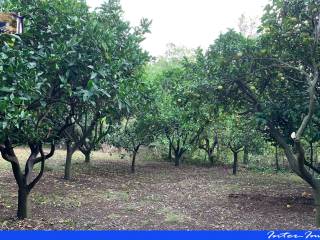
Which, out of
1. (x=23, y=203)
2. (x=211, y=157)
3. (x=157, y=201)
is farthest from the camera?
(x=211, y=157)

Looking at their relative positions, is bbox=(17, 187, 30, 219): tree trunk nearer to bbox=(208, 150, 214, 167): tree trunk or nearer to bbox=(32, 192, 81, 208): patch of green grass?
bbox=(32, 192, 81, 208): patch of green grass

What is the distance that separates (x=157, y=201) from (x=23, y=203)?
4.27 metres

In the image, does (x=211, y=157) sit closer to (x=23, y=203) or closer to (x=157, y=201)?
(x=157, y=201)

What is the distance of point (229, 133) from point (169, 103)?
11.6 feet

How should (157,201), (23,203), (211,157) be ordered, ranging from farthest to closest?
(211,157), (157,201), (23,203)

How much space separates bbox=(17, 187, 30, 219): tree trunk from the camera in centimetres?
843

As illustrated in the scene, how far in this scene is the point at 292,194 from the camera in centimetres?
1341

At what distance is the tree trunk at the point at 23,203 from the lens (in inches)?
332

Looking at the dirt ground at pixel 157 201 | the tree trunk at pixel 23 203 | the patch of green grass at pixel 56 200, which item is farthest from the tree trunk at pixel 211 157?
the tree trunk at pixel 23 203

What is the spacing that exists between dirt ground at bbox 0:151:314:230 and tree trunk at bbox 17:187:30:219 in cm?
20

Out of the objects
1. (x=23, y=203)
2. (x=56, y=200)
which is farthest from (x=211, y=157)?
(x=23, y=203)

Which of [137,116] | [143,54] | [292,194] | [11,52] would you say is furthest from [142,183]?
[11,52]

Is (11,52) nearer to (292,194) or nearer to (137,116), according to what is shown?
(292,194)

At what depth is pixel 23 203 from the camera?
848 centimetres
